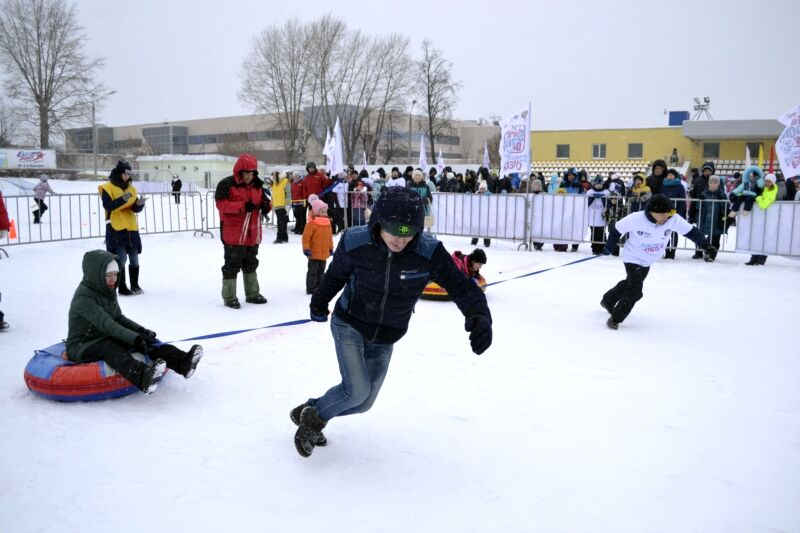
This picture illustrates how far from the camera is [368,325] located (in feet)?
12.1

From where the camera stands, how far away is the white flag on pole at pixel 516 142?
1416cm

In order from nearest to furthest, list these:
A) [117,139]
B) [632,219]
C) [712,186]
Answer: [632,219] < [712,186] < [117,139]

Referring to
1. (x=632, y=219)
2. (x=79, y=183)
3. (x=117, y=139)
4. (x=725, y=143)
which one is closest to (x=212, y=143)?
(x=117, y=139)

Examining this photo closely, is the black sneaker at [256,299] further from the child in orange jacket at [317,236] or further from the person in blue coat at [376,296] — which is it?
the person in blue coat at [376,296]

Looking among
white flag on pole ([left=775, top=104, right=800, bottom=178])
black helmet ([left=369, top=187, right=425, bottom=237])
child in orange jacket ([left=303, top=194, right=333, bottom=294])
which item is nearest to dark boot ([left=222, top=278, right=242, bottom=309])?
child in orange jacket ([left=303, top=194, right=333, bottom=294])

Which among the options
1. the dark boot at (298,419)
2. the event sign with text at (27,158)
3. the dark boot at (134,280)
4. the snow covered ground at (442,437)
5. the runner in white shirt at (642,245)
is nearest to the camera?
the snow covered ground at (442,437)

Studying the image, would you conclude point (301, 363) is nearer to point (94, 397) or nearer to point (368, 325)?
point (94, 397)

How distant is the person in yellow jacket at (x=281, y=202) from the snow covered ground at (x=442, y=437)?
8157 mm

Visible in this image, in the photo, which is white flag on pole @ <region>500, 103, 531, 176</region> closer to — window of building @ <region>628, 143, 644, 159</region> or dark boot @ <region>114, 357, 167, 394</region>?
dark boot @ <region>114, 357, 167, 394</region>

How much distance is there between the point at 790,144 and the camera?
11750 mm

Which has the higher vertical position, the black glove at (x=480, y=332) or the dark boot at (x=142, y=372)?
the black glove at (x=480, y=332)

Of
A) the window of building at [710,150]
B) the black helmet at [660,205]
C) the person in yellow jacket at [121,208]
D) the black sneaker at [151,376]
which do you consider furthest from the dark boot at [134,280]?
the window of building at [710,150]

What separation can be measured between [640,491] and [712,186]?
36.6ft

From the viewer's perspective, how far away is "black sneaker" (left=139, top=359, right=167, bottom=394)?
Result: 15.1 ft
